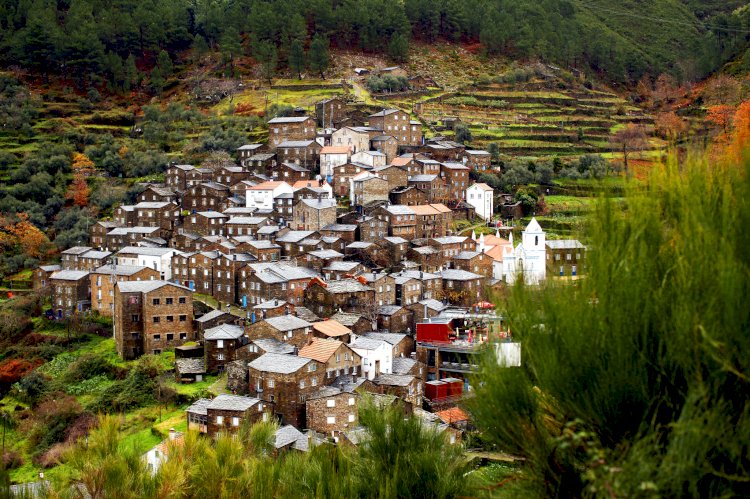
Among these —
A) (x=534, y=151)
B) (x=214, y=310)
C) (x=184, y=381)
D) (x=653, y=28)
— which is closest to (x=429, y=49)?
(x=534, y=151)

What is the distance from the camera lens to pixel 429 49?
81.4m

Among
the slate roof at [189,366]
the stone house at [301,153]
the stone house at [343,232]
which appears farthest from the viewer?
the stone house at [301,153]

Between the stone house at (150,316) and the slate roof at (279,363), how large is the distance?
25.9ft

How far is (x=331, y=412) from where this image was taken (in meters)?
26.6

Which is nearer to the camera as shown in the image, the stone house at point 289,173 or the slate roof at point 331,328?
the slate roof at point 331,328

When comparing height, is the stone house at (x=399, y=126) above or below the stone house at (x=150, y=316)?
above

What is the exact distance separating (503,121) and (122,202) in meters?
31.1

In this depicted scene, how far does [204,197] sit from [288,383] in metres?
23.7

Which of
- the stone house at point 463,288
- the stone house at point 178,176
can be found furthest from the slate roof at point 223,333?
the stone house at point 178,176

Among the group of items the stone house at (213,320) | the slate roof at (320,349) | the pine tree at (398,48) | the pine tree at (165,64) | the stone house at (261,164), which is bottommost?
the stone house at (213,320)

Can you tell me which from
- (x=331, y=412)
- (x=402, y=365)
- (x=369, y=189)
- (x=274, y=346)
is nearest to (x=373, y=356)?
(x=402, y=365)

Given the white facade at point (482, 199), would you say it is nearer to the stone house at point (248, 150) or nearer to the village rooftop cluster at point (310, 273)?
the village rooftop cluster at point (310, 273)

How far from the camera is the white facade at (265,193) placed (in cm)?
4581

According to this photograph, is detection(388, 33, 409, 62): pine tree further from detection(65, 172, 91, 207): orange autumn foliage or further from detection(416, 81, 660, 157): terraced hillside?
detection(65, 172, 91, 207): orange autumn foliage
